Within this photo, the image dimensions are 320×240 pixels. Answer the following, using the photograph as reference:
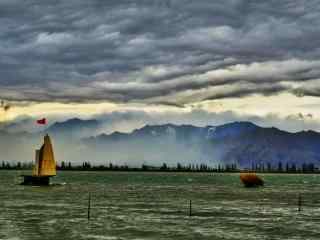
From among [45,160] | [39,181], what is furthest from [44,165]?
[39,181]

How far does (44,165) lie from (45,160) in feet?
8.37

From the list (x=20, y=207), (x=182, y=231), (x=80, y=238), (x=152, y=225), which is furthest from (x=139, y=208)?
(x=80, y=238)

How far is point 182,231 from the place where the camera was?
188 feet

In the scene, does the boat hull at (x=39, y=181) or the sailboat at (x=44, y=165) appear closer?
the sailboat at (x=44, y=165)

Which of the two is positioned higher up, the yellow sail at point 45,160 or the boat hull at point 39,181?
the yellow sail at point 45,160

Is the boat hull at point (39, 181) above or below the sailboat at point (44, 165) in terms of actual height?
below

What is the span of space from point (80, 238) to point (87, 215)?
20.0 meters

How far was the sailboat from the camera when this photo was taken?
14625 cm

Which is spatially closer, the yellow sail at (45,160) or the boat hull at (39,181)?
the yellow sail at (45,160)

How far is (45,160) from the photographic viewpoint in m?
148

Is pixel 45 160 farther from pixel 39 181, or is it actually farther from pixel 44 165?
pixel 39 181

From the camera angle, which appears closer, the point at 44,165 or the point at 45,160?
the point at 45,160

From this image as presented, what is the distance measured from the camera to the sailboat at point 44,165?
146 metres

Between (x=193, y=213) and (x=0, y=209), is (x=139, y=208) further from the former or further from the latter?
(x=0, y=209)
